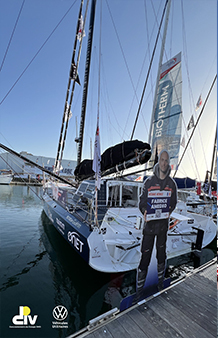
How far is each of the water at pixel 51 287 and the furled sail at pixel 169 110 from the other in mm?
3502

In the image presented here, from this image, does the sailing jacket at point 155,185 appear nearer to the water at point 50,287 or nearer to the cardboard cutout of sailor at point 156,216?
the cardboard cutout of sailor at point 156,216

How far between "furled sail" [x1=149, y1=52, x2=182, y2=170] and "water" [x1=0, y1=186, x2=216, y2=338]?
11.5 feet

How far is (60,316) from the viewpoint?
10.1 feet

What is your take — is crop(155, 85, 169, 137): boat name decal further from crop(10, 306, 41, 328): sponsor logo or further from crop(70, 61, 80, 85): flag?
crop(70, 61, 80, 85): flag

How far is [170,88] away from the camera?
469 centimetres

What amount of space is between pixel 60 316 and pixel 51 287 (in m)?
0.92

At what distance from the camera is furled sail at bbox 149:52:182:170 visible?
4.32 meters

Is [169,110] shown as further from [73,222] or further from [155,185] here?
[73,222]

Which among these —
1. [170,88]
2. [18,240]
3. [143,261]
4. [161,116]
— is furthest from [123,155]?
[18,240]

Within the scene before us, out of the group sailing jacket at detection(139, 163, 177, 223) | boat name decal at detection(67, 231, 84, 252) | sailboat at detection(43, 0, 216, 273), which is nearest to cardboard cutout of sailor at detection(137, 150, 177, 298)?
sailing jacket at detection(139, 163, 177, 223)

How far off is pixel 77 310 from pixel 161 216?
98.9 inches

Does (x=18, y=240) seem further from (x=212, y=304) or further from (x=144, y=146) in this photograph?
(x=212, y=304)

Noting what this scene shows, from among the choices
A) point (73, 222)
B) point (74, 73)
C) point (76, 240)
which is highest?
point (74, 73)

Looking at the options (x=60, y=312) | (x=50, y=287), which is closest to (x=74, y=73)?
(x=50, y=287)
